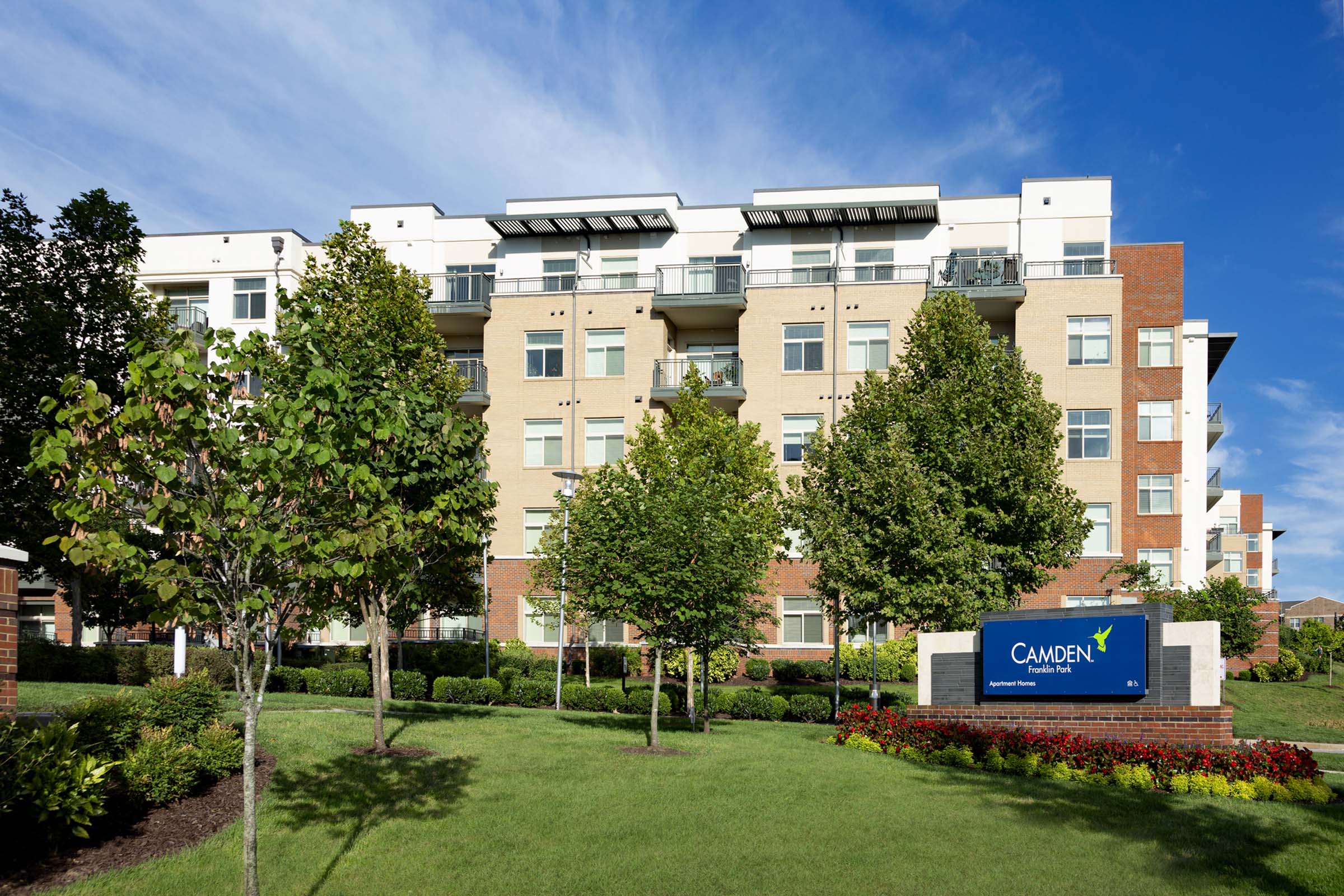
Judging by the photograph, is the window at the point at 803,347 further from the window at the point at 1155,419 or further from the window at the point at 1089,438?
the window at the point at 1155,419

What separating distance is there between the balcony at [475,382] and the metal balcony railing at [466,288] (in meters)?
2.48

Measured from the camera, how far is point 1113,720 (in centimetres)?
1748

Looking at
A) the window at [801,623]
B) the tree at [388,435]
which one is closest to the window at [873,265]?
the window at [801,623]

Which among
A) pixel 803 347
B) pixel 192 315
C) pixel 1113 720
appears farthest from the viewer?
pixel 192 315

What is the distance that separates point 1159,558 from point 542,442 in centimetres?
2459

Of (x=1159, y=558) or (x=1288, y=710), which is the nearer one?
(x=1288, y=710)

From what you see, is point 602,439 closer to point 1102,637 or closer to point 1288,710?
point 1288,710

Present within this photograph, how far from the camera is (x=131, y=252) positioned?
2620 cm

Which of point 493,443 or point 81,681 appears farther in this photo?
point 493,443

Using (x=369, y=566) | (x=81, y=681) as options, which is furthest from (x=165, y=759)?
(x=81, y=681)

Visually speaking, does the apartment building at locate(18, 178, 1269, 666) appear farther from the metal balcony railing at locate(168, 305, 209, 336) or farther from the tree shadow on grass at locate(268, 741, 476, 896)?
the tree shadow on grass at locate(268, 741, 476, 896)

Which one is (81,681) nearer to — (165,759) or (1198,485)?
(165,759)

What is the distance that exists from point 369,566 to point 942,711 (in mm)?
12896

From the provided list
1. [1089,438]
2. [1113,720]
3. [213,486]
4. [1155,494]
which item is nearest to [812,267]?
[1089,438]
